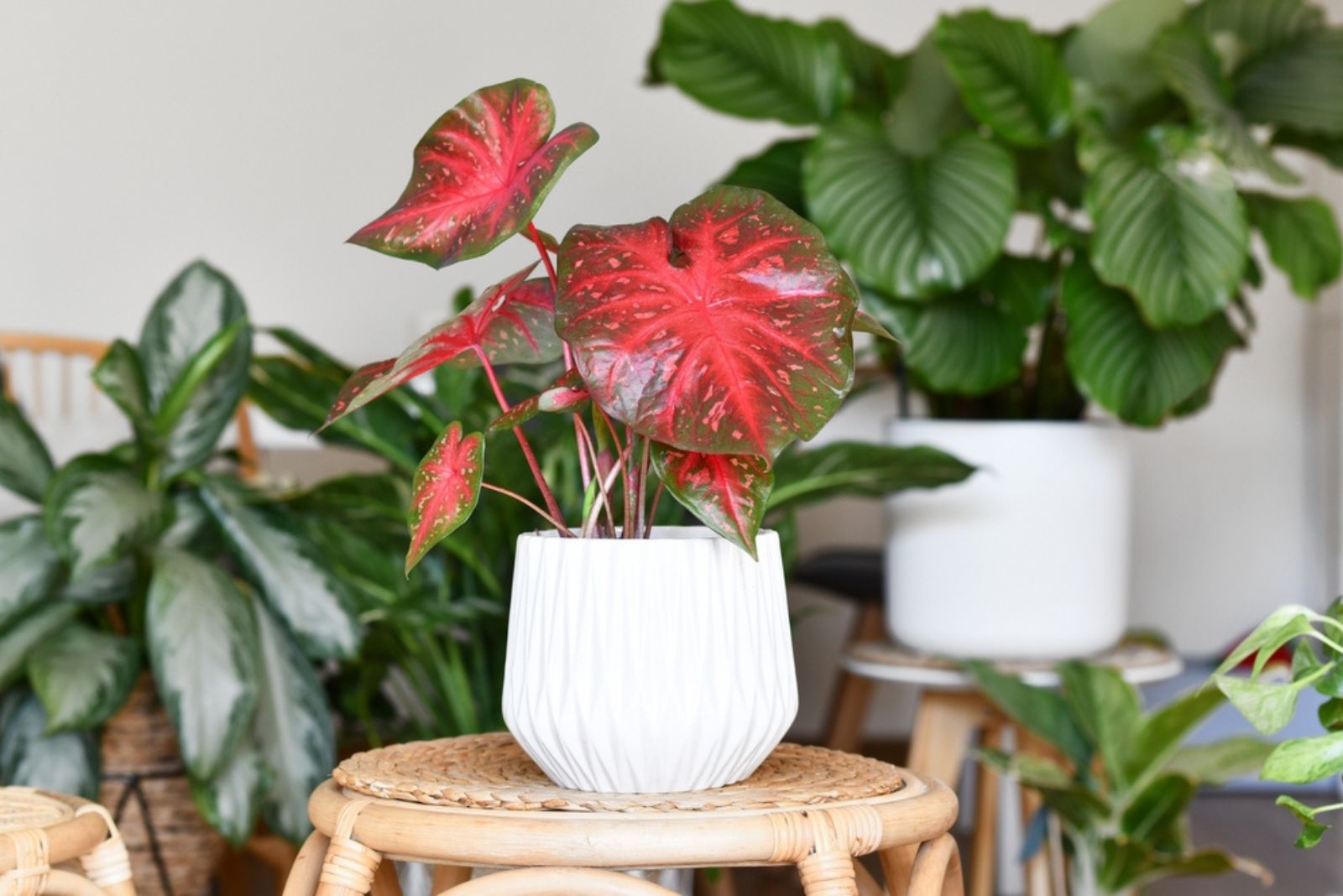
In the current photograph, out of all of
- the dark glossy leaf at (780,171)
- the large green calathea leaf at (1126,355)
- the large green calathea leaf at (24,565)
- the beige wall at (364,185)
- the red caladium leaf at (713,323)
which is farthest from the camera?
the beige wall at (364,185)

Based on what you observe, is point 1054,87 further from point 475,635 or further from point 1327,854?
point 1327,854

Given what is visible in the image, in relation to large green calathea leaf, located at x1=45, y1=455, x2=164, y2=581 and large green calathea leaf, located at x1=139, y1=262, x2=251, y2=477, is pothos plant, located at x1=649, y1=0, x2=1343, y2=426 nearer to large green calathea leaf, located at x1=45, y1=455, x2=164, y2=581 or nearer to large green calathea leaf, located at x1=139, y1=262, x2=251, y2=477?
large green calathea leaf, located at x1=139, y1=262, x2=251, y2=477

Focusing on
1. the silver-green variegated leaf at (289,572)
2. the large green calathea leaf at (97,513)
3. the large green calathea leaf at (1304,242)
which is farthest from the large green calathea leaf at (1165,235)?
the large green calathea leaf at (97,513)

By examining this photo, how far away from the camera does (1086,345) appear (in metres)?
1.46

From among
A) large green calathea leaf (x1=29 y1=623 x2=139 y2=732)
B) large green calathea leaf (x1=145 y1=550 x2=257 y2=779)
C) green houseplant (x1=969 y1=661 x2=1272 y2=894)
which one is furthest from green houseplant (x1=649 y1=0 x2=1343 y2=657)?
large green calathea leaf (x1=29 y1=623 x2=139 y2=732)

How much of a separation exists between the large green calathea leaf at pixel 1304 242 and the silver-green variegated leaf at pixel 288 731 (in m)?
1.13

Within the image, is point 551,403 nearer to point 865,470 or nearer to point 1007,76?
point 865,470

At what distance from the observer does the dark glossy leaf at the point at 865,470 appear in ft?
4.38

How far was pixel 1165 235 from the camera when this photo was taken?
1403mm

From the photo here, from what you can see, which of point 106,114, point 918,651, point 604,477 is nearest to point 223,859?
point 918,651

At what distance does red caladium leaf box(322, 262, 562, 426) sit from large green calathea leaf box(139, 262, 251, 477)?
0.67 m

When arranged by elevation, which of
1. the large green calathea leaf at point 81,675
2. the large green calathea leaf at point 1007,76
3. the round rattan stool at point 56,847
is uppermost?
the large green calathea leaf at point 1007,76

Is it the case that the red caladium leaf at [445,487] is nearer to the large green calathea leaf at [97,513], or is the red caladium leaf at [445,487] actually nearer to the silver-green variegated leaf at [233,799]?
the large green calathea leaf at [97,513]

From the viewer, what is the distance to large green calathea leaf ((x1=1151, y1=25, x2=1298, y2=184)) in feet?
4.64
